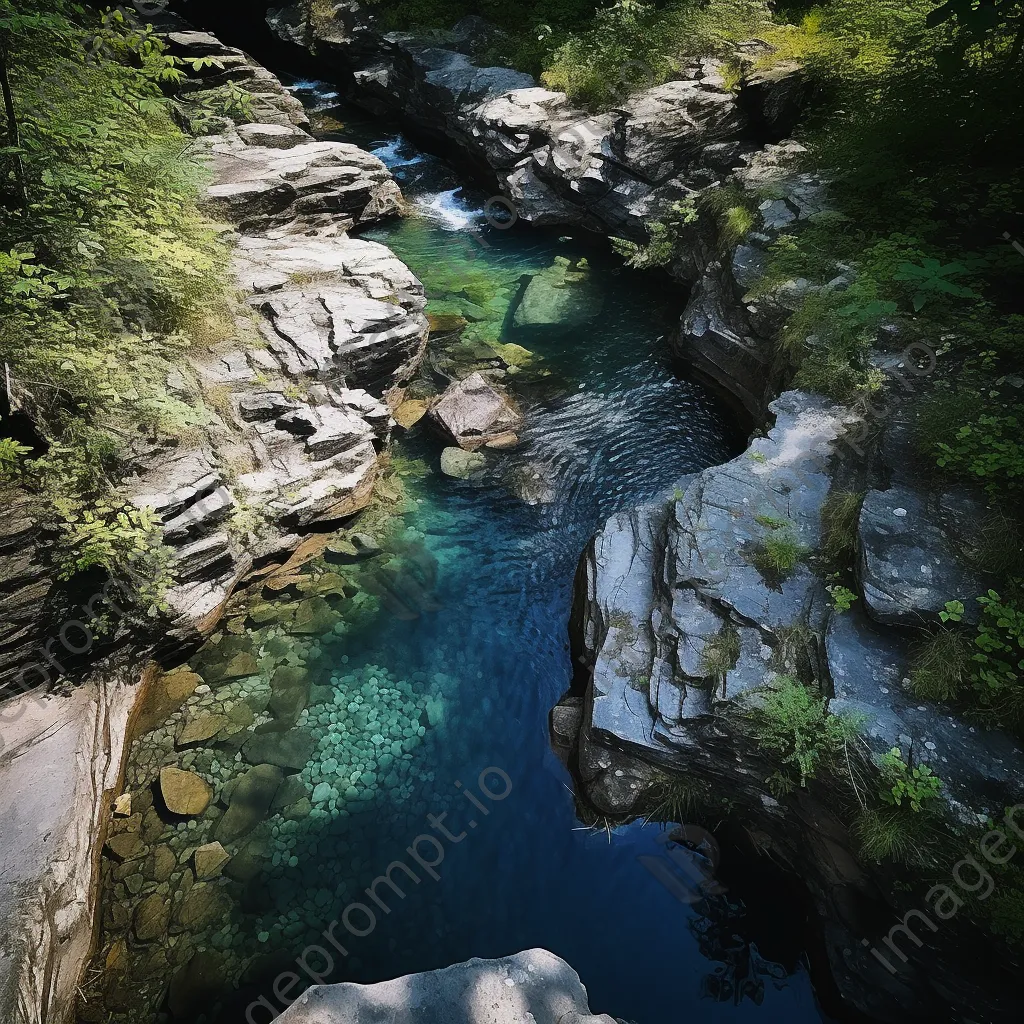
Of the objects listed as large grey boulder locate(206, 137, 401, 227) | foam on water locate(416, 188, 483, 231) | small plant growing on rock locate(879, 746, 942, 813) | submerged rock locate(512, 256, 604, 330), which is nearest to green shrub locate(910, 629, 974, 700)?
small plant growing on rock locate(879, 746, 942, 813)

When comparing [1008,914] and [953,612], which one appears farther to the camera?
[953,612]

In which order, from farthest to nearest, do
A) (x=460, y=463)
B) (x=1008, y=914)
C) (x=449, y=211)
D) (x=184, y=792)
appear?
(x=449, y=211) → (x=460, y=463) → (x=184, y=792) → (x=1008, y=914)

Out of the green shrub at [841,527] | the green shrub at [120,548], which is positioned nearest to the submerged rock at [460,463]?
the green shrub at [120,548]

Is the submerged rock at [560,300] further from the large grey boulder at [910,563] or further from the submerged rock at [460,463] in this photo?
the large grey boulder at [910,563]

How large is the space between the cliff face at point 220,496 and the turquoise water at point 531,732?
1.31 meters

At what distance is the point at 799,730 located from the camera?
17.0ft

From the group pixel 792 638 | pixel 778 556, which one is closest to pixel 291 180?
pixel 778 556

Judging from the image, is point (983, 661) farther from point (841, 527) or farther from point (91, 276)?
point (91, 276)

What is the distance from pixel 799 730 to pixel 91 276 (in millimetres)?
8506

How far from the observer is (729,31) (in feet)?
48.7

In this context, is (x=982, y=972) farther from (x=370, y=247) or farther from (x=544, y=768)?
(x=370, y=247)

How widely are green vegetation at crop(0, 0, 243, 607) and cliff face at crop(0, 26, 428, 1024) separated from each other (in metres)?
0.35

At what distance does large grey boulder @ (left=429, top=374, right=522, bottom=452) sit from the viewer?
980 cm

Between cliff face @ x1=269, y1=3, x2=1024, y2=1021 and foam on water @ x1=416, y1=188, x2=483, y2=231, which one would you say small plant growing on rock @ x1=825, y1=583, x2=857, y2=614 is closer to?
cliff face @ x1=269, y1=3, x2=1024, y2=1021
